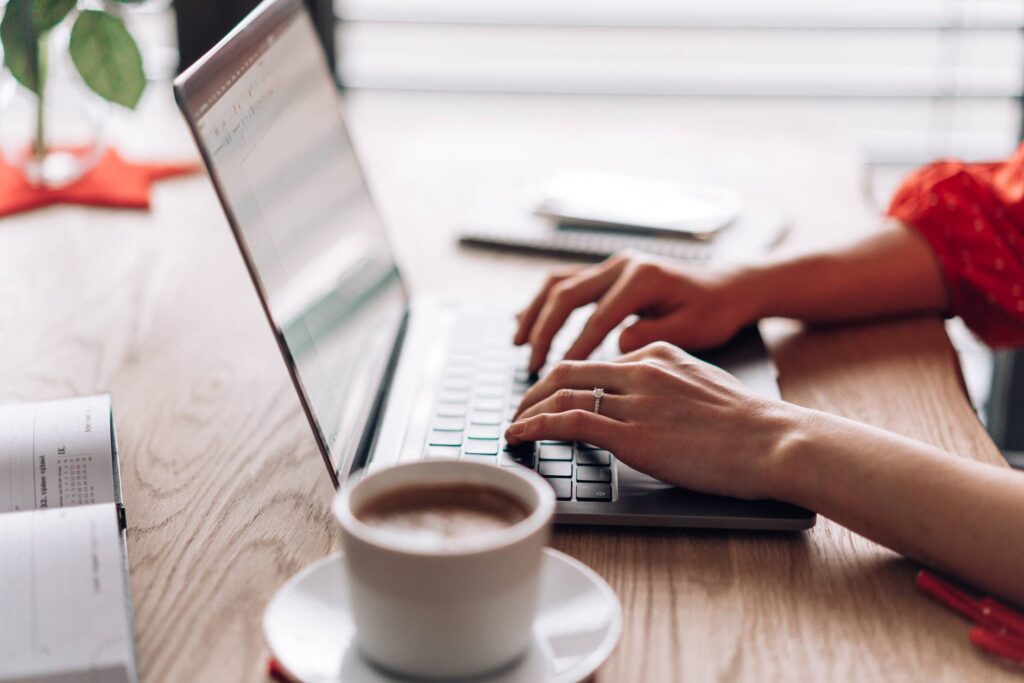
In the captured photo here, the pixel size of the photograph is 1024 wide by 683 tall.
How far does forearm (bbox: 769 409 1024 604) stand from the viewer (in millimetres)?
623

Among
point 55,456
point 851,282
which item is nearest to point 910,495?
point 851,282

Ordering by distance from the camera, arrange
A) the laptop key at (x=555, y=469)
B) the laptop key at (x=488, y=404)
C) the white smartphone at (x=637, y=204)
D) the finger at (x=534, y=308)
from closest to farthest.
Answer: the laptop key at (x=555, y=469) < the laptop key at (x=488, y=404) < the finger at (x=534, y=308) < the white smartphone at (x=637, y=204)

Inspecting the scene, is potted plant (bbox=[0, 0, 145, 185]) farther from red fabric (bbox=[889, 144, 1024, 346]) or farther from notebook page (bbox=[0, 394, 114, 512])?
red fabric (bbox=[889, 144, 1024, 346])

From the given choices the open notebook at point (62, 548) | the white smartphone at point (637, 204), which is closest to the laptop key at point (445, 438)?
the open notebook at point (62, 548)

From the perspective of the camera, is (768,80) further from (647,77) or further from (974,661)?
(974,661)

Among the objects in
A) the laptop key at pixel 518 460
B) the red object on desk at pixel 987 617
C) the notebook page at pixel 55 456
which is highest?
the notebook page at pixel 55 456

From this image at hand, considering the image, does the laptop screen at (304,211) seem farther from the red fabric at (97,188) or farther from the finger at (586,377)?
the red fabric at (97,188)

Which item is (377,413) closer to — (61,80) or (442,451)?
(442,451)

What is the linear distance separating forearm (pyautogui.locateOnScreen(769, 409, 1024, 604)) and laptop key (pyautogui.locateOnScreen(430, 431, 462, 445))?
220 millimetres

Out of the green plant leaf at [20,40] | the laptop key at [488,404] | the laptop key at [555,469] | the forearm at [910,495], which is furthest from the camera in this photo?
the green plant leaf at [20,40]

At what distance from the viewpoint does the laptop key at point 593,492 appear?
27.5 inches

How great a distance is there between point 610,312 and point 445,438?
20 centimetres

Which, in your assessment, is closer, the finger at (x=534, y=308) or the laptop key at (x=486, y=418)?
the laptop key at (x=486, y=418)

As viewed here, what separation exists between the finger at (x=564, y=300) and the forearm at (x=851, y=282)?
12 cm
